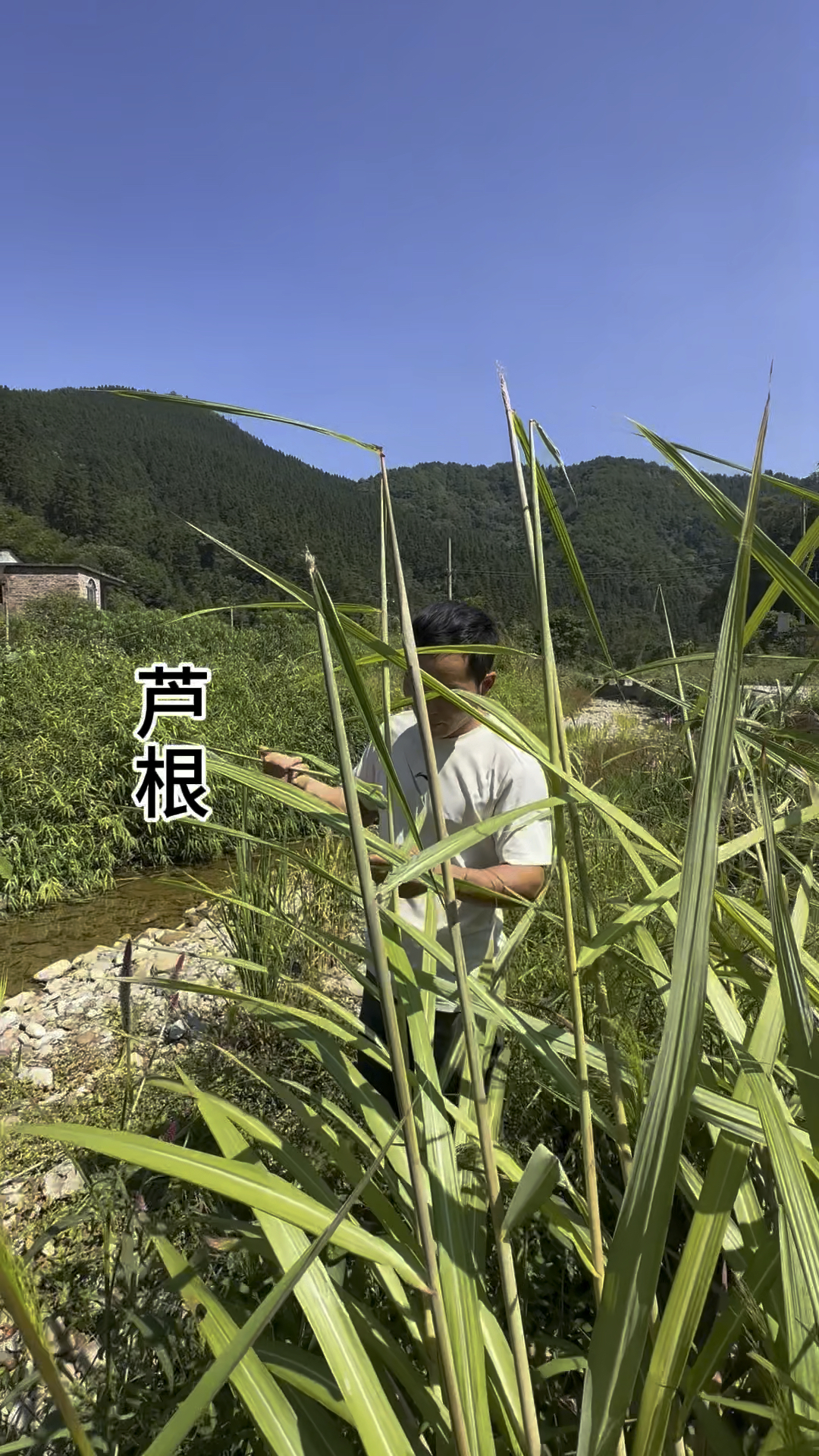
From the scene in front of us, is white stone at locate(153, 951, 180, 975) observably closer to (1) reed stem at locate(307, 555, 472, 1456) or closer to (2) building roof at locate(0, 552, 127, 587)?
(1) reed stem at locate(307, 555, 472, 1456)

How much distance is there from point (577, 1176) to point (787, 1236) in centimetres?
82

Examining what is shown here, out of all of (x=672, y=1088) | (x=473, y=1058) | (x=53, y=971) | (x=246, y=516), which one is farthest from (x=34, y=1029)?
(x=246, y=516)

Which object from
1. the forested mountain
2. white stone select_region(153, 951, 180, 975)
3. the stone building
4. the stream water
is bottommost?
the stream water

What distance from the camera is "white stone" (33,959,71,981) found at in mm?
3066

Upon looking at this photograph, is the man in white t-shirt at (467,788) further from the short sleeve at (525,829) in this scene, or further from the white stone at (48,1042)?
the white stone at (48,1042)

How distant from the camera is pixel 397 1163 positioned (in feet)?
1.82

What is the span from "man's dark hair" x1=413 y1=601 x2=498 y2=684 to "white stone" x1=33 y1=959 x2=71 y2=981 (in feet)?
8.30

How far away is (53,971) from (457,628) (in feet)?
8.68

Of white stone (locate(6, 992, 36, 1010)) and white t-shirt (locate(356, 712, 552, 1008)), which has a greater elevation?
white t-shirt (locate(356, 712, 552, 1008))

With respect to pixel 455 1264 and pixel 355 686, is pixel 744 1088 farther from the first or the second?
pixel 355 686

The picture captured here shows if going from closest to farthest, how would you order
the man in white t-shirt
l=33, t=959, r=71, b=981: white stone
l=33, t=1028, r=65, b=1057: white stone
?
the man in white t-shirt → l=33, t=1028, r=65, b=1057: white stone → l=33, t=959, r=71, b=981: white stone

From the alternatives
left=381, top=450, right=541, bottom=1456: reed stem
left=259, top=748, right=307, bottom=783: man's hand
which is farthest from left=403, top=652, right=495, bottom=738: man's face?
left=381, top=450, right=541, bottom=1456: reed stem

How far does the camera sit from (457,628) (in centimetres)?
146

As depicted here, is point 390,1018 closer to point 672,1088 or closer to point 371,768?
point 672,1088
